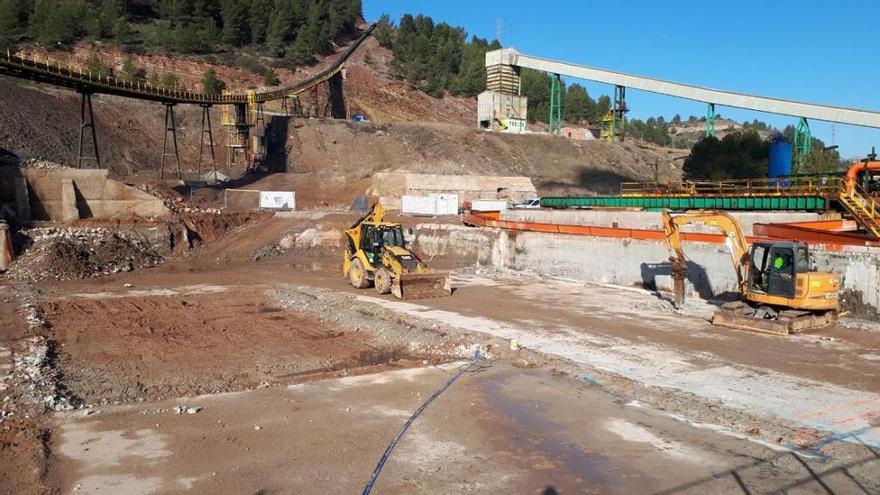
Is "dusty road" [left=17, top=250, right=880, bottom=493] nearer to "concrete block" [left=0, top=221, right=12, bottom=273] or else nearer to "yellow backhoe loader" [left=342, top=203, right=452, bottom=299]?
"yellow backhoe loader" [left=342, top=203, right=452, bottom=299]

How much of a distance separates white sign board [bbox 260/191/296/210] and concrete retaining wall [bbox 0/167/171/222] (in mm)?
7236

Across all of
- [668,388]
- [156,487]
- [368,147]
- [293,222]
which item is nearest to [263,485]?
[156,487]

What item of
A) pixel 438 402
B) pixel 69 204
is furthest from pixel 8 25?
pixel 438 402

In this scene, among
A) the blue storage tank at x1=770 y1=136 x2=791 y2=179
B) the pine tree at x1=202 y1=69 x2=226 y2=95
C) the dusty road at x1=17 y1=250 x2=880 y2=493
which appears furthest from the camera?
the pine tree at x1=202 y1=69 x2=226 y2=95

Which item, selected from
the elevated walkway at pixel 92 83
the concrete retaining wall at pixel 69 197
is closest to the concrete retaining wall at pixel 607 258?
the concrete retaining wall at pixel 69 197

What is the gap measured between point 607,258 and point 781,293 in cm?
882

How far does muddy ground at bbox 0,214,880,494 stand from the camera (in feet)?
23.2

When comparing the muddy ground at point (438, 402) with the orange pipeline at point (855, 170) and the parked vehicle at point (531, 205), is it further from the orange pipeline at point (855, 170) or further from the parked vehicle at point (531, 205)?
the parked vehicle at point (531, 205)

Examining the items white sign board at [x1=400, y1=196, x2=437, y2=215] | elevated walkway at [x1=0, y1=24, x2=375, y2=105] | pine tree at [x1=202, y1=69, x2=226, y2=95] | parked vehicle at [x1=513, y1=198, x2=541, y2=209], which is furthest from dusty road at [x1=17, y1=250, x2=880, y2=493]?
pine tree at [x1=202, y1=69, x2=226, y2=95]

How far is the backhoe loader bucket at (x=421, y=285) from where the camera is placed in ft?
62.1

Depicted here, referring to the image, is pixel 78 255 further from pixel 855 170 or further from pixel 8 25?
pixel 8 25

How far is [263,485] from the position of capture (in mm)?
6793

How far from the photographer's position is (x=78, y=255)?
25188mm

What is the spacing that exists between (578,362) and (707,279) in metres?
9.48
